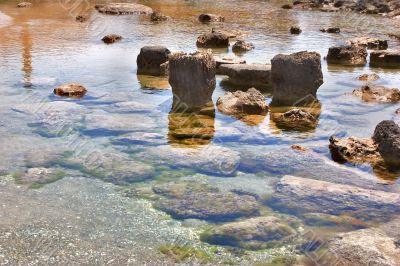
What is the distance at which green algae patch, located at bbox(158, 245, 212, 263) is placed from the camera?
4930 millimetres

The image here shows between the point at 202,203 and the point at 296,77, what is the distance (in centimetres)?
496

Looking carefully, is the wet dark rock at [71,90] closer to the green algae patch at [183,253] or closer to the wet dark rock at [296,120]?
the wet dark rock at [296,120]

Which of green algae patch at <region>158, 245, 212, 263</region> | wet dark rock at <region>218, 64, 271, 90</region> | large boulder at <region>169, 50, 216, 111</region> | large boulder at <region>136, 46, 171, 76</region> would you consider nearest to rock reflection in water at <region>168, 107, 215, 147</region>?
large boulder at <region>169, 50, 216, 111</region>

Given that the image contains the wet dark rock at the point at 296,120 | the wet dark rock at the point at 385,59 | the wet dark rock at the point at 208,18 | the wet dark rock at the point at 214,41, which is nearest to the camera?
the wet dark rock at the point at 296,120

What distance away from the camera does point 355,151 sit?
24.3ft

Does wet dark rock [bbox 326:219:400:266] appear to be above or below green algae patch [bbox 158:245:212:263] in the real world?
above

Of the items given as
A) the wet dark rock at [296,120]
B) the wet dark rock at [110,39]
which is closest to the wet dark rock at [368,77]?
the wet dark rock at [296,120]

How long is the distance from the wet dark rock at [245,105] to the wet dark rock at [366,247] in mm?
4339

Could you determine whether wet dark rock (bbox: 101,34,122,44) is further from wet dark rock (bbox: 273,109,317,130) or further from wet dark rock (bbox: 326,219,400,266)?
wet dark rock (bbox: 326,219,400,266)

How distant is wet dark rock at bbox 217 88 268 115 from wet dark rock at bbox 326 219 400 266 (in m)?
4.34

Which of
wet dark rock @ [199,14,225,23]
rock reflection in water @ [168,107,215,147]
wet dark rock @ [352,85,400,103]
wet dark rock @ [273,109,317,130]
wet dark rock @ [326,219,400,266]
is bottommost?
wet dark rock @ [326,219,400,266]

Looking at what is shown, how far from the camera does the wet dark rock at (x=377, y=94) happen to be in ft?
34.2

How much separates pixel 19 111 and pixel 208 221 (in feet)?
17.2

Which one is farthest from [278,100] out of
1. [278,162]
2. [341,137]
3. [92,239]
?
[92,239]
